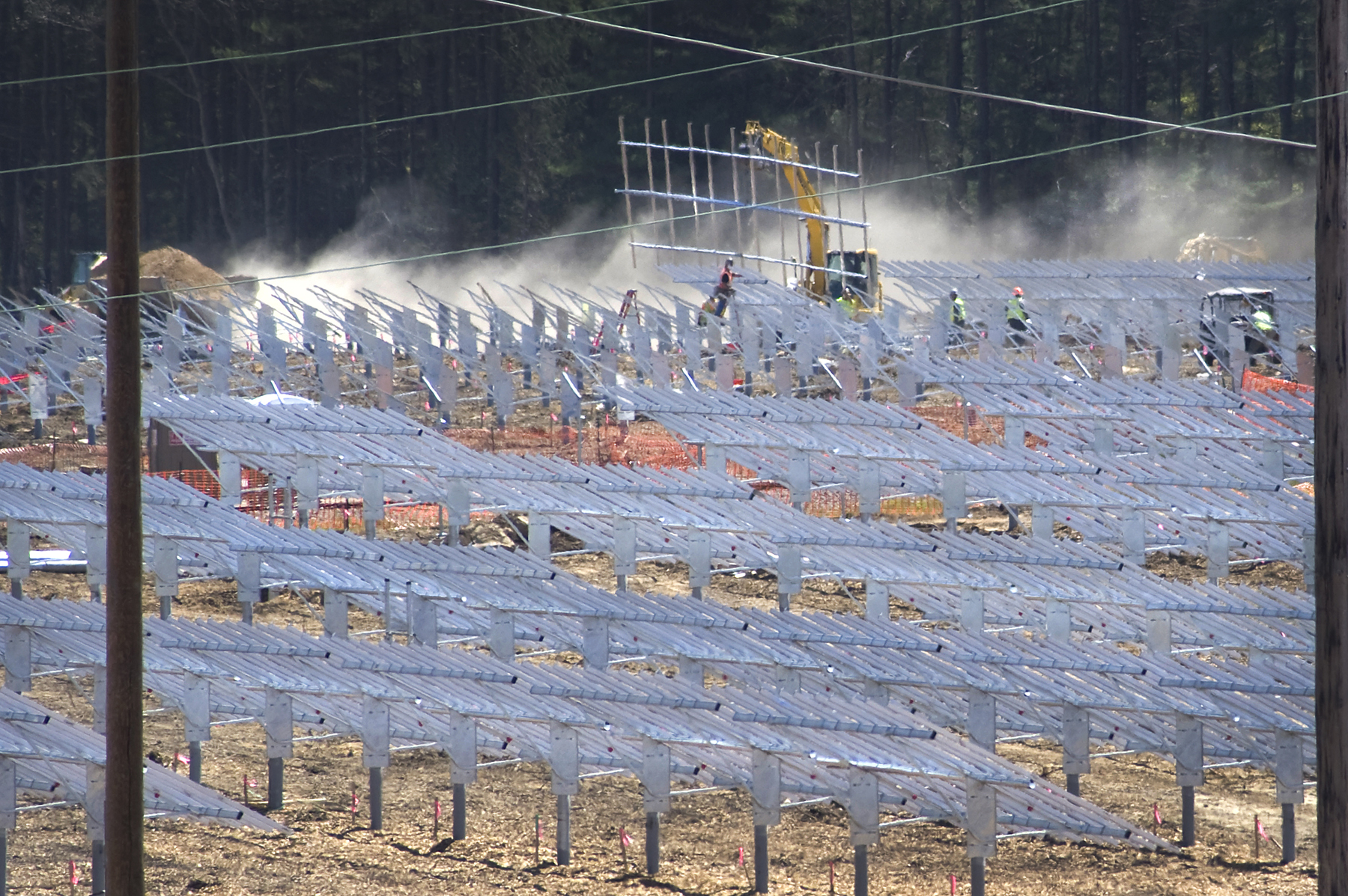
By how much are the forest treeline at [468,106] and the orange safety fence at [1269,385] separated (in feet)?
109

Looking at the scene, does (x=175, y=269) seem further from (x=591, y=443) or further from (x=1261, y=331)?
(x=1261, y=331)

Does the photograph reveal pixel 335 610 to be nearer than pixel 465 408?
Yes

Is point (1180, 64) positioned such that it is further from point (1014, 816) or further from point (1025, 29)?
point (1014, 816)

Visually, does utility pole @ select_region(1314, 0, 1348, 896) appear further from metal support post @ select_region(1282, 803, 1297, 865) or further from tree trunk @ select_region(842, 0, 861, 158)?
tree trunk @ select_region(842, 0, 861, 158)

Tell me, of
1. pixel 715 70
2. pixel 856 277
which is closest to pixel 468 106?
pixel 715 70

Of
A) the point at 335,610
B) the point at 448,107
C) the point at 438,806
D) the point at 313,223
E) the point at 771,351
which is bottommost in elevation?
the point at 438,806

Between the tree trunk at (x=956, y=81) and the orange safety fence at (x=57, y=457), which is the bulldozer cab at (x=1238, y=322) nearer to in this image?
A: the orange safety fence at (x=57, y=457)

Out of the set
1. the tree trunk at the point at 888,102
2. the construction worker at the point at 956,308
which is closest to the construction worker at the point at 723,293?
the construction worker at the point at 956,308

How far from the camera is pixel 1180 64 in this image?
62.4 meters

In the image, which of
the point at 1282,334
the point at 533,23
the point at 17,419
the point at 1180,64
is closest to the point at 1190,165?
the point at 1180,64

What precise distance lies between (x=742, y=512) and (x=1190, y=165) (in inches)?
1913

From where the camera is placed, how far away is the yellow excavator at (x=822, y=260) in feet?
124

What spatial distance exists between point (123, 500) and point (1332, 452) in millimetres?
6524

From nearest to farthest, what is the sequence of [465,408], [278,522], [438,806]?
[438,806] → [278,522] → [465,408]
